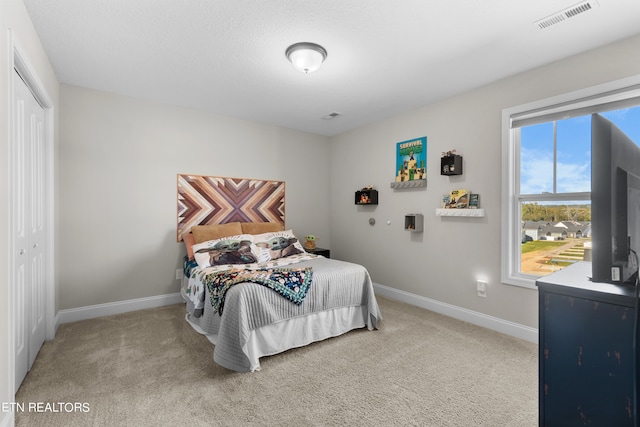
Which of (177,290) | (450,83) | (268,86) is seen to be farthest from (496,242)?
(177,290)

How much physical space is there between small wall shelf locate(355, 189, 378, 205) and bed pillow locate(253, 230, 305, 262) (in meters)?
1.20

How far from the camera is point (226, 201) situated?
407cm

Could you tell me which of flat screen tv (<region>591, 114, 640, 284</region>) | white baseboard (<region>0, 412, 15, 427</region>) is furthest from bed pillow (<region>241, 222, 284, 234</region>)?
flat screen tv (<region>591, 114, 640, 284</region>)

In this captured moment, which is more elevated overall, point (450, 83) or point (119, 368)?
point (450, 83)

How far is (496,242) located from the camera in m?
2.98

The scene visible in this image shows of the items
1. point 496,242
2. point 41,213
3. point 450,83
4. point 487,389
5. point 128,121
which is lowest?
point 487,389

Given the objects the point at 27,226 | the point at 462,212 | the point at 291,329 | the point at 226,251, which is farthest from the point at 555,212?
the point at 27,226

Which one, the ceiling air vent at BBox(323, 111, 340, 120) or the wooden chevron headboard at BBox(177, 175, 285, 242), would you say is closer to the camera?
the wooden chevron headboard at BBox(177, 175, 285, 242)

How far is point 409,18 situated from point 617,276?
1.85 meters

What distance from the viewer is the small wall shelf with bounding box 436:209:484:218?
121 inches

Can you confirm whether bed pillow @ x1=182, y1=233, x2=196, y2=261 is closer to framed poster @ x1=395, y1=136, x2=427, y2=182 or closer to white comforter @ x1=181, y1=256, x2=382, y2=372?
white comforter @ x1=181, y1=256, x2=382, y2=372

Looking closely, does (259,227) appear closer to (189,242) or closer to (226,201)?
(226,201)

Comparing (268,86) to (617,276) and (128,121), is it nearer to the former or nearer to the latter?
(128,121)

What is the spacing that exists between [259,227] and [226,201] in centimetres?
56
